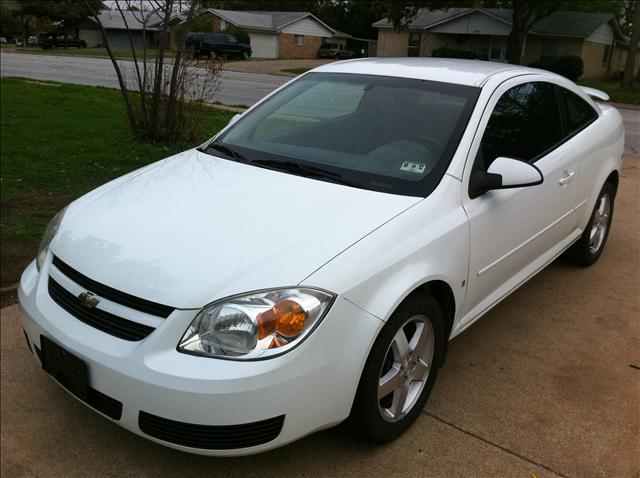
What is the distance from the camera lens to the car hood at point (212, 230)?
2277 mm

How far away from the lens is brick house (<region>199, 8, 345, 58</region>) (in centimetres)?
4928

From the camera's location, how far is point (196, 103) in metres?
8.90

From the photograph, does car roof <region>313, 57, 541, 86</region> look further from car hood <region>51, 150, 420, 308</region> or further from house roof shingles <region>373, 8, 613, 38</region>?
house roof shingles <region>373, 8, 613, 38</region>

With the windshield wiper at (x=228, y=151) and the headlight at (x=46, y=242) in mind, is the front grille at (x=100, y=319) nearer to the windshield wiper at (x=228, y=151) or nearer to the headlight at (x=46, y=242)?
the headlight at (x=46, y=242)

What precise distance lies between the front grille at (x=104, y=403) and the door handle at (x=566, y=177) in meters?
2.86

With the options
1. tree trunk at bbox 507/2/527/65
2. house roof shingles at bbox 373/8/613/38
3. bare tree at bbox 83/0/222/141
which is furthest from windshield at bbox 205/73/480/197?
house roof shingles at bbox 373/8/613/38

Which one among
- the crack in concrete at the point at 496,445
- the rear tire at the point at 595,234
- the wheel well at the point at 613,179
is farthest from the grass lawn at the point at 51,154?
the wheel well at the point at 613,179

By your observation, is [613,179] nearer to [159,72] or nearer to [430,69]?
[430,69]

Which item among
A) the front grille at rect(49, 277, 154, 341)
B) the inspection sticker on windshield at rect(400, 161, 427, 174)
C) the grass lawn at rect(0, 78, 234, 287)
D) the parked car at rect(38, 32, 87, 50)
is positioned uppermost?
the parked car at rect(38, 32, 87, 50)

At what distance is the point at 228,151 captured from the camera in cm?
354

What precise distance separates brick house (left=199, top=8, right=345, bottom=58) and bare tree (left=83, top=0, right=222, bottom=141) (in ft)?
138

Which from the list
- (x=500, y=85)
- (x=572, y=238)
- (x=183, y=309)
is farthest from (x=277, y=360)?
(x=572, y=238)

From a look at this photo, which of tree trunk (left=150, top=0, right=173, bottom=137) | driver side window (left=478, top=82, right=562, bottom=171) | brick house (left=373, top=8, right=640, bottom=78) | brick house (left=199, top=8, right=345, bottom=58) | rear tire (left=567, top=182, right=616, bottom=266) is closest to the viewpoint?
driver side window (left=478, top=82, right=562, bottom=171)

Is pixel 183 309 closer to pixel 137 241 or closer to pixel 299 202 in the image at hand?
pixel 137 241
